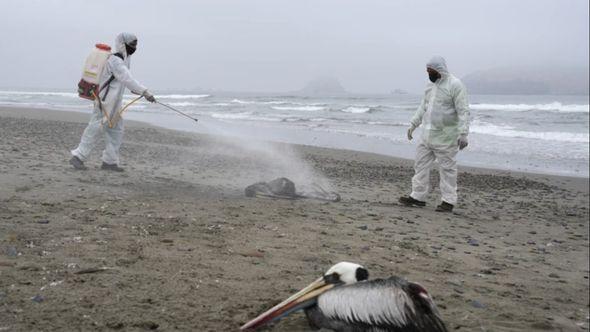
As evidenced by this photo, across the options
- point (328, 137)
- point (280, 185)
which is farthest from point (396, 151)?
point (280, 185)

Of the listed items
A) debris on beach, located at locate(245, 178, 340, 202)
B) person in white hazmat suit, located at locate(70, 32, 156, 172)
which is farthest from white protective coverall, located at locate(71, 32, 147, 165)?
debris on beach, located at locate(245, 178, 340, 202)

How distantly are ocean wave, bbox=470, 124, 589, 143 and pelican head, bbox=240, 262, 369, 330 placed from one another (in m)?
24.2

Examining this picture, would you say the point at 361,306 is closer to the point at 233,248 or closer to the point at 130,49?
the point at 233,248

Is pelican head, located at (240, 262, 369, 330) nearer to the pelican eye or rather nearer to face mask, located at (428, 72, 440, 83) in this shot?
the pelican eye

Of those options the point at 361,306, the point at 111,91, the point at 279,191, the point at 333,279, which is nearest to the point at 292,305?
the point at 333,279

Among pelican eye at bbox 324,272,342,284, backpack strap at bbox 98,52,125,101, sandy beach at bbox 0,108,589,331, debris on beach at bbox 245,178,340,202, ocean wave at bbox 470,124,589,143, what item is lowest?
sandy beach at bbox 0,108,589,331

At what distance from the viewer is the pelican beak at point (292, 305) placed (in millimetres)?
3834

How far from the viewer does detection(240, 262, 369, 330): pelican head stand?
12.6ft

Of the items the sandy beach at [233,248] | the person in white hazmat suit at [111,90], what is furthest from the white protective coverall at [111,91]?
the sandy beach at [233,248]

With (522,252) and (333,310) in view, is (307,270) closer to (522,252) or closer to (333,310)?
(333,310)

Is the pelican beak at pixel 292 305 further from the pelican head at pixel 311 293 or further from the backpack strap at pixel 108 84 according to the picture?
the backpack strap at pixel 108 84

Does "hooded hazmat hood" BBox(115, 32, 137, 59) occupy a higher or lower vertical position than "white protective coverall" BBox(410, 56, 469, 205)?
higher

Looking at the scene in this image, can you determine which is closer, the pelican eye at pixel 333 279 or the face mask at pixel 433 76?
the pelican eye at pixel 333 279

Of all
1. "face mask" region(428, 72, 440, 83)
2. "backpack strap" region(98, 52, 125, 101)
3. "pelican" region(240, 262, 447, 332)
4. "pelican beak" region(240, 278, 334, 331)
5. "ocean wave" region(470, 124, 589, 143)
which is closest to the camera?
"pelican" region(240, 262, 447, 332)
